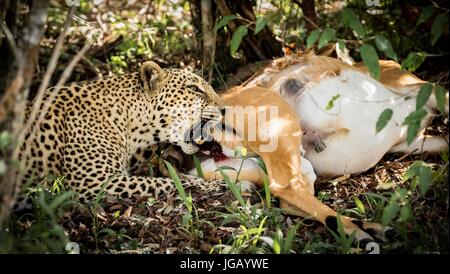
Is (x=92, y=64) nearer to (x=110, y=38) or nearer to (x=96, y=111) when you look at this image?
(x=110, y=38)

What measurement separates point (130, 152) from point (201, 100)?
82 centimetres

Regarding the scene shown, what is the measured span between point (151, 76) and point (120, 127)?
1.81ft

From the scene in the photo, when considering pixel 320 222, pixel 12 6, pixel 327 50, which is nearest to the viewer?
pixel 12 6

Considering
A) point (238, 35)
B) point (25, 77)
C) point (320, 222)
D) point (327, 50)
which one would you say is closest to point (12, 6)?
point (25, 77)

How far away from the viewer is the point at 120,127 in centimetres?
607

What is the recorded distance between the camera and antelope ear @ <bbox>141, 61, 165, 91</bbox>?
19.9 ft

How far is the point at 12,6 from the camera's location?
4.75m

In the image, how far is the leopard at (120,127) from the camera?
222 inches

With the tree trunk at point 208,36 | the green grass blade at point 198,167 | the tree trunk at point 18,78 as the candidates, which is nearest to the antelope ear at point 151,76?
the green grass blade at point 198,167

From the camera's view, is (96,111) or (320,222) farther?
(96,111)

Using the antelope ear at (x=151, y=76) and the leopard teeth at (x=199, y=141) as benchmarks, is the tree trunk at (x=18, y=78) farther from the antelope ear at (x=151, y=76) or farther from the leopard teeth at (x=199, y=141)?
the leopard teeth at (x=199, y=141)

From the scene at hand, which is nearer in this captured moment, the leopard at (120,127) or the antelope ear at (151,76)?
the leopard at (120,127)

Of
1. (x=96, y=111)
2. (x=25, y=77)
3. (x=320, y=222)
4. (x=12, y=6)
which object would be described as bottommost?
(x=320, y=222)

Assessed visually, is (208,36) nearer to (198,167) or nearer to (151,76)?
(151,76)
